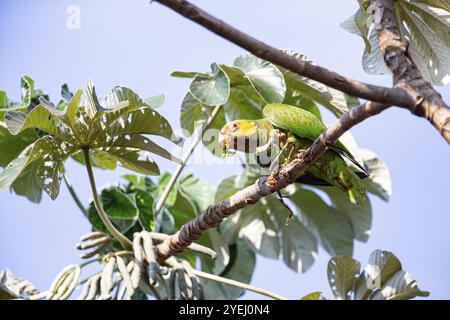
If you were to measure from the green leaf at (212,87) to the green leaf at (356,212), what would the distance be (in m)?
1.23

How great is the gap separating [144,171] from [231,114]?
2.72ft

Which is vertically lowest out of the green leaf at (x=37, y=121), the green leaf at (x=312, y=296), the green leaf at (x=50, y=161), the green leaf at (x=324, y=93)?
the green leaf at (x=312, y=296)

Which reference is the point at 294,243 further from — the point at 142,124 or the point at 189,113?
the point at 142,124

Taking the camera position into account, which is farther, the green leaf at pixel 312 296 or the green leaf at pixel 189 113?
the green leaf at pixel 189 113

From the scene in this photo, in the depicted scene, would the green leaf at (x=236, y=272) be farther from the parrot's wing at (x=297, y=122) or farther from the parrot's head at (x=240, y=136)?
the parrot's wing at (x=297, y=122)

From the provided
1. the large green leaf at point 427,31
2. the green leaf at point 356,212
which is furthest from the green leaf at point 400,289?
the large green leaf at point 427,31

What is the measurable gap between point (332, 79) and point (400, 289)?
158 cm

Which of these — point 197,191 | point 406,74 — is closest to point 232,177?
point 197,191

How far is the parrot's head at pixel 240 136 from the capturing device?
7.98 feet

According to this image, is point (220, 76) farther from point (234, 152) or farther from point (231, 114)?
point (231, 114)

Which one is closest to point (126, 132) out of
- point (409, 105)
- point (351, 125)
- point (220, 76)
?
point (220, 76)

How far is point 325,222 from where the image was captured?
3480 mm

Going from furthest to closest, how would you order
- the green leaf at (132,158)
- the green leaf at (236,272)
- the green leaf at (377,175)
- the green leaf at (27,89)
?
1. the green leaf at (236,272)
2. the green leaf at (377,175)
3. the green leaf at (27,89)
4. the green leaf at (132,158)

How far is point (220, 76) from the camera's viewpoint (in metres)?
2.45
